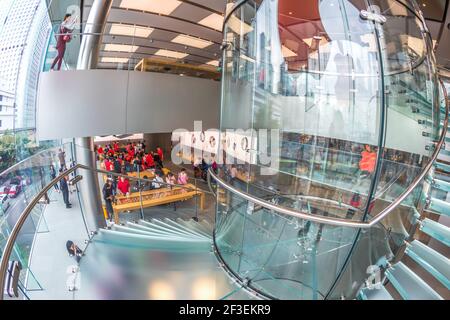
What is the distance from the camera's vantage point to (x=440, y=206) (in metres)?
2.80

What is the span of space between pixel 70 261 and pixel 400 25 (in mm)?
4657

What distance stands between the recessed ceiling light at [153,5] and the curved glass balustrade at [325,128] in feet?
17.7

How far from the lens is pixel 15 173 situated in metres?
4.66

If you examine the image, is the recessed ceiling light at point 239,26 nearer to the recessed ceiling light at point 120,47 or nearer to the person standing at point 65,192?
the person standing at point 65,192

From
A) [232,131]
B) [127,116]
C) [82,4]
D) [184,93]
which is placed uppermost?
[82,4]

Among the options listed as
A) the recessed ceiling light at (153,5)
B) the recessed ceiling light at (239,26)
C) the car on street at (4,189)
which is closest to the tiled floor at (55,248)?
the car on street at (4,189)

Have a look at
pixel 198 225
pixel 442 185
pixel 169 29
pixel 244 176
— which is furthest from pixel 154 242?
pixel 169 29

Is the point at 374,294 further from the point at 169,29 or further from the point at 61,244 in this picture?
the point at 169,29

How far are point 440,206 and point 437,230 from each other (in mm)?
445

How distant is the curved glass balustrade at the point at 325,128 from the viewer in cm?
266

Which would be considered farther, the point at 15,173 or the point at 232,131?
the point at 15,173

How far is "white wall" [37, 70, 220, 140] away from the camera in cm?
→ 595
